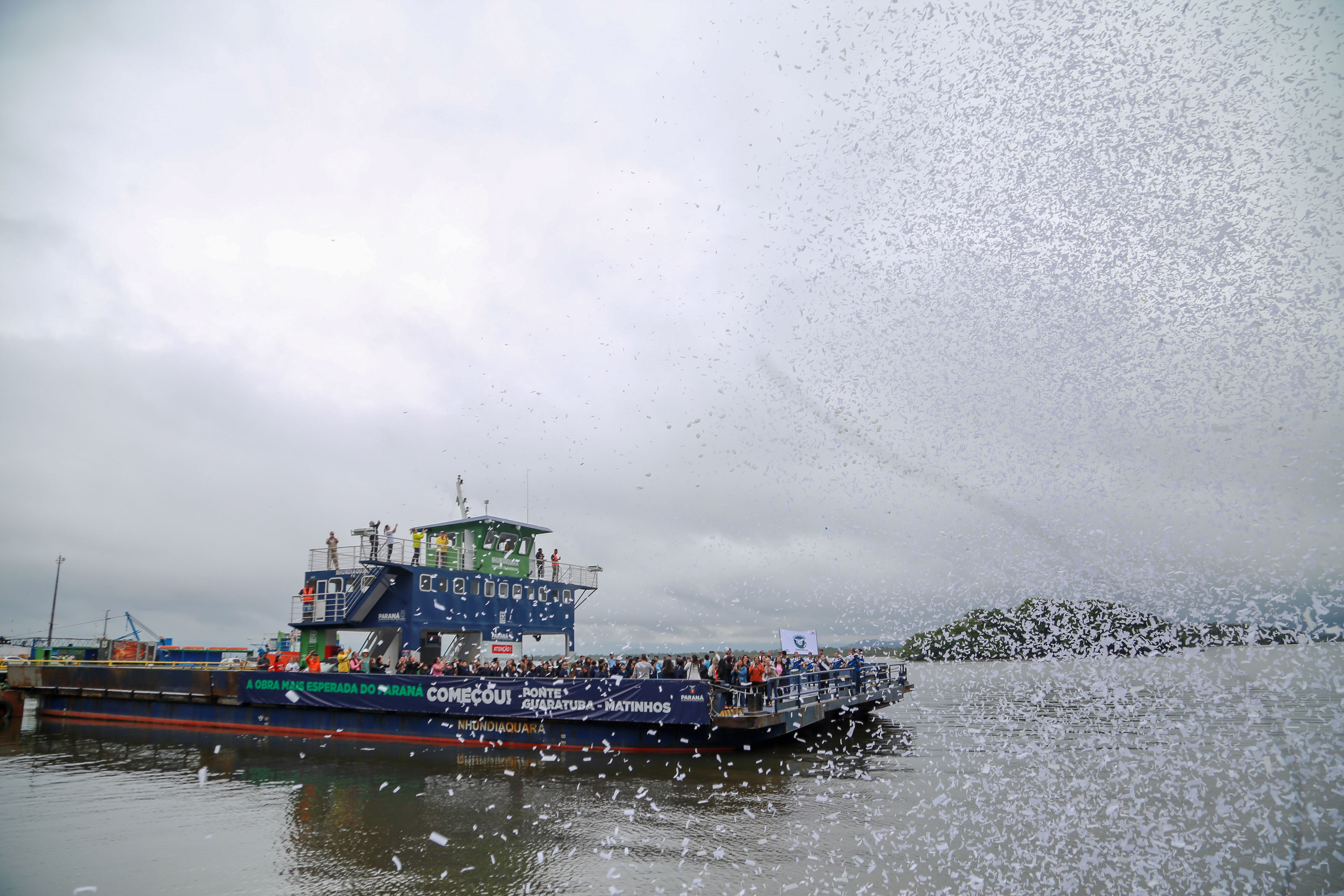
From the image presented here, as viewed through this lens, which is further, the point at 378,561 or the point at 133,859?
the point at 378,561

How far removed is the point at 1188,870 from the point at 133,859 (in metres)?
15.1

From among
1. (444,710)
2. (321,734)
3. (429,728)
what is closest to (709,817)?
(444,710)

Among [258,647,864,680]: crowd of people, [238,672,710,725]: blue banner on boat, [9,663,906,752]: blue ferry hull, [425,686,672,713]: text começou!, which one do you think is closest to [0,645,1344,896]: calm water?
[9,663,906,752]: blue ferry hull

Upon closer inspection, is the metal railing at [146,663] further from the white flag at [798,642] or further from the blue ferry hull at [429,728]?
the white flag at [798,642]

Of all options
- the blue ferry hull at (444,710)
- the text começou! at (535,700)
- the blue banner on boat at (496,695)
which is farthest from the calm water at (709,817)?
the text começou! at (535,700)

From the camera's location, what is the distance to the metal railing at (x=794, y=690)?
16.8 meters

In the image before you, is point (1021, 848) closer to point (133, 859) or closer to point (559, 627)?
point (133, 859)

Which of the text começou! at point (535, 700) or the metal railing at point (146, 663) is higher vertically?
the text começou! at point (535, 700)

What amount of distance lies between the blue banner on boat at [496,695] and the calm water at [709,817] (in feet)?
3.68

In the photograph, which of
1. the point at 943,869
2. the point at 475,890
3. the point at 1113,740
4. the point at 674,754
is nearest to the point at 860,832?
the point at 943,869

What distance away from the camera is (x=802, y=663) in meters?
22.7

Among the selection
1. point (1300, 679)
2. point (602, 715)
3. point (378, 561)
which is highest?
point (378, 561)

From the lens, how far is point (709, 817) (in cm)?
1179

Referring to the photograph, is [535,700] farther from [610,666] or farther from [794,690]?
[794,690]
